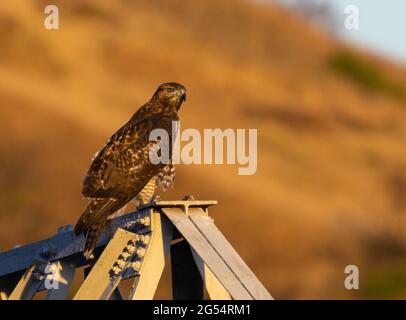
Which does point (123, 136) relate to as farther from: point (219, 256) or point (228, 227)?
point (228, 227)

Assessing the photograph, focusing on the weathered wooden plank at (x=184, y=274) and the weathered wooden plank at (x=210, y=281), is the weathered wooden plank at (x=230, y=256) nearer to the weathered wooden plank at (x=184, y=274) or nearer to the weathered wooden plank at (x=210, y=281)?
the weathered wooden plank at (x=210, y=281)

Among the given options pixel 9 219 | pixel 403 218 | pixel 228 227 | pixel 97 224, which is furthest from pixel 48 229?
pixel 97 224

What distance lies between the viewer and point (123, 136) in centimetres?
1300

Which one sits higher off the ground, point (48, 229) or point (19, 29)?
point (19, 29)

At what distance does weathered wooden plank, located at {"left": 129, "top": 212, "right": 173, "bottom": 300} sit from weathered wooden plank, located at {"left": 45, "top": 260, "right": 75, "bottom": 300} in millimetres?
846

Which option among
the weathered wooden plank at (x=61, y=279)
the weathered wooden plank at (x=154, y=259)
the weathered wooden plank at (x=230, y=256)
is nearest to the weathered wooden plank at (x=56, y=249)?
the weathered wooden plank at (x=61, y=279)

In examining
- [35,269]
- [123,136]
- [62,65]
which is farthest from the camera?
[62,65]

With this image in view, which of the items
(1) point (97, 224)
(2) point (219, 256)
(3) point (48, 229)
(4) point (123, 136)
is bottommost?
(2) point (219, 256)

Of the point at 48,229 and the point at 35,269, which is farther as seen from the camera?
the point at 48,229

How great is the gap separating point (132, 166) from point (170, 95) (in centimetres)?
103

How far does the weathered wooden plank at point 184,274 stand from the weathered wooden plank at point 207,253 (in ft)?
1.78

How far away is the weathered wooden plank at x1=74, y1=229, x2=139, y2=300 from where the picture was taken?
10312 millimetres

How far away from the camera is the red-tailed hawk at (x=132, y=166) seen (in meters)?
12.3

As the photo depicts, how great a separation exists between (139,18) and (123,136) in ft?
138
